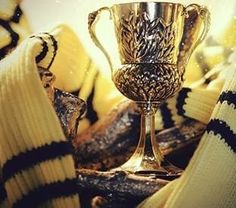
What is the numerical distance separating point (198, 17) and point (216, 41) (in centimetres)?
12

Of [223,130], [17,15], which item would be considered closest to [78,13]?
[17,15]

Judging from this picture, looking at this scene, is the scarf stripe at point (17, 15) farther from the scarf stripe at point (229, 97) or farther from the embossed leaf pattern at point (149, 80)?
the scarf stripe at point (229, 97)

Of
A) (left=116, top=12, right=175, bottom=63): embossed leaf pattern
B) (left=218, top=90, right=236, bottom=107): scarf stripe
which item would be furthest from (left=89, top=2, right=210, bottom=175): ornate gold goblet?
(left=218, top=90, right=236, bottom=107): scarf stripe

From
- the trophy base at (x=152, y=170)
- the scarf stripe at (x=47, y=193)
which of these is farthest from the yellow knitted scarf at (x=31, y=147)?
the trophy base at (x=152, y=170)

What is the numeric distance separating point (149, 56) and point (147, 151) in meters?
0.16

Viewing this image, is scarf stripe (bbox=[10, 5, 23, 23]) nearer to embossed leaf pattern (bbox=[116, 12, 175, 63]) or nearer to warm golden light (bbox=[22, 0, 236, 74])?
warm golden light (bbox=[22, 0, 236, 74])

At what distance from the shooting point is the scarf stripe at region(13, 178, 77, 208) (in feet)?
2.64

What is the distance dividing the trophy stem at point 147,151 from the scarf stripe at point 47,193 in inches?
5.5

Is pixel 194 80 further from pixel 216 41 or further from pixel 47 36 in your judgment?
pixel 47 36

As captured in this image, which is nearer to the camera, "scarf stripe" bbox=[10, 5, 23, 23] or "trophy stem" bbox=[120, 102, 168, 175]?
"trophy stem" bbox=[120, 102, 168, 175]

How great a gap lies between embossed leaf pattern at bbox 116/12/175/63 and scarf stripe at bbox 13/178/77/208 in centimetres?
26

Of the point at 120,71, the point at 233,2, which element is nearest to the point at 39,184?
the point at 120,71

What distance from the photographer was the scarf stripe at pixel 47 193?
806mm

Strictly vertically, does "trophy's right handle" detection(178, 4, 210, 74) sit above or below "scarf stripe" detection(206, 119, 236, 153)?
above
